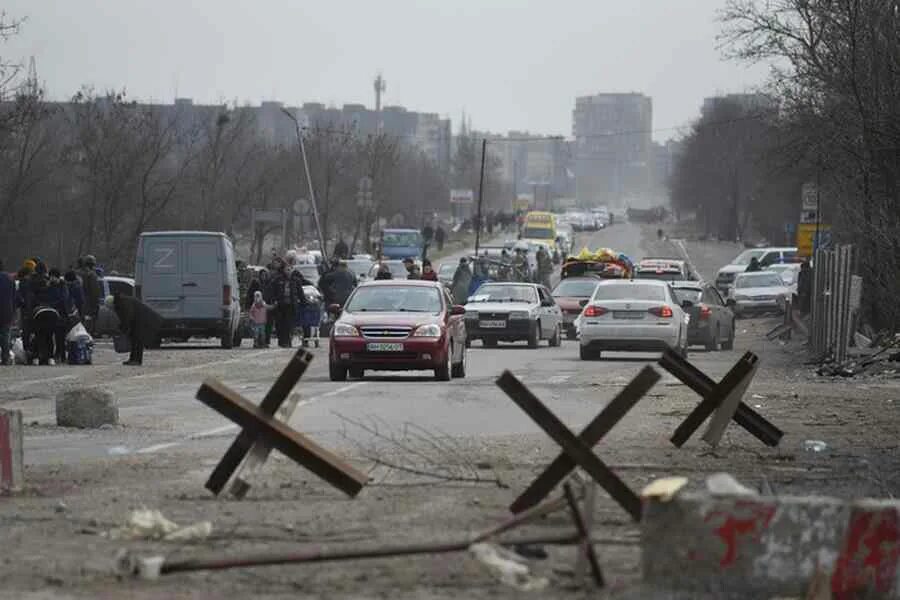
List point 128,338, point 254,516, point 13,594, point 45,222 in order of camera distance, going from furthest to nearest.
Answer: point 45,222, point 128,338, point 254,516, point 13,594

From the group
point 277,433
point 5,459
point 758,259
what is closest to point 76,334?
point 5,459

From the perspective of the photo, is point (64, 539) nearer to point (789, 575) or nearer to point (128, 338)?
point (789, 575)

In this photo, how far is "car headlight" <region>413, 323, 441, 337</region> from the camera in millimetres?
28688

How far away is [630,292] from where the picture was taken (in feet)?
125

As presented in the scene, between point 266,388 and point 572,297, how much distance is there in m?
26.8

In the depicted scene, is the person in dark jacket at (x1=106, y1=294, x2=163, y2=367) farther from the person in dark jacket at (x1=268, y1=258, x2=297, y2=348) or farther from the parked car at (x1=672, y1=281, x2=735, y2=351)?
the parked car at (x1=672, y1=281, x2=735, y2=351)

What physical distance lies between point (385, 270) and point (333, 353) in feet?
60.8

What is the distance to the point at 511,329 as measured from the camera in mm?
43656

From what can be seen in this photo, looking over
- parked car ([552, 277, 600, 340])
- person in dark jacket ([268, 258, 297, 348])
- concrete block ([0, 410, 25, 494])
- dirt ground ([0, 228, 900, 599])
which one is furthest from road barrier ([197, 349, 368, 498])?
parked car ([552, 277, 600, 340])

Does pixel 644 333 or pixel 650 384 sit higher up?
pixel 650 384

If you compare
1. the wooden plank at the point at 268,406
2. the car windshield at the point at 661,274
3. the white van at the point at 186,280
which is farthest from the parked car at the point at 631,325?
the wooden plank at the point at 268,406

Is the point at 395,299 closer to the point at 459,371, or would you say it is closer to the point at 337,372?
the point at 459,371

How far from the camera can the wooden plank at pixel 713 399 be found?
1698 cm

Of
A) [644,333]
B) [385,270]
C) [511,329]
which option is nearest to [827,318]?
[644,333]
